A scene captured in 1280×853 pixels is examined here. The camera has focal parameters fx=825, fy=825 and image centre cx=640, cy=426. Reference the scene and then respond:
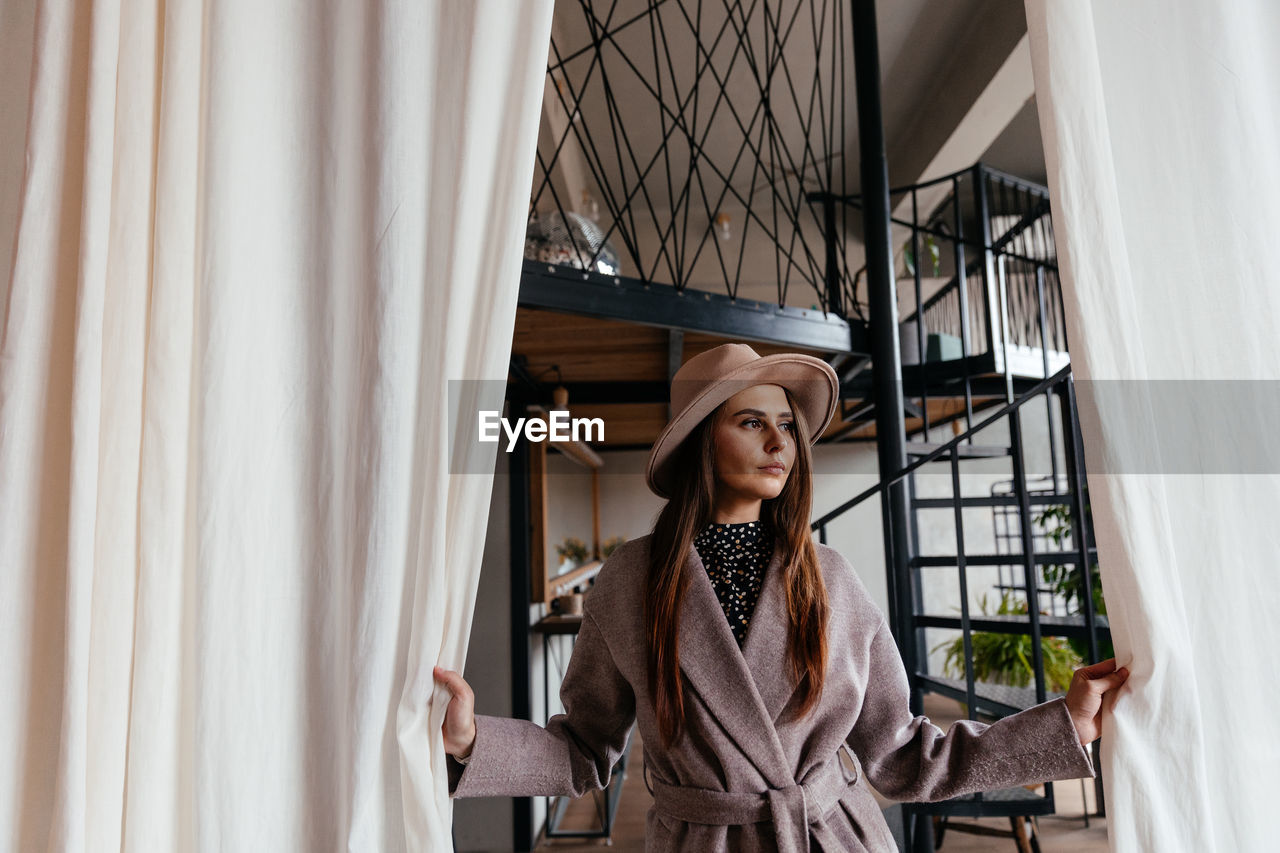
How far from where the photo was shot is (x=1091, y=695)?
99cm

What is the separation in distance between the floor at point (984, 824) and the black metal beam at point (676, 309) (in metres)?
2.25

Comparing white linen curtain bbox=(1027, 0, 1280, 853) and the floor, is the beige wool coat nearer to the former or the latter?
white linen curtain bbox=(1027, 0, 1280, 853)

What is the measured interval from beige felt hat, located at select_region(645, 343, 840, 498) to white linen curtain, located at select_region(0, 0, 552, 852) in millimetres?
344

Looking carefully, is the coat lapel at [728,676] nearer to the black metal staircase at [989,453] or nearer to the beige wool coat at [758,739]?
the beige wool coat at [758,739]

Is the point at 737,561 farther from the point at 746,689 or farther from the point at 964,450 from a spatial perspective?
the point at 964,450

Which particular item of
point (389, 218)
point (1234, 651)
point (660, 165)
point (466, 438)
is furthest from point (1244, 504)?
point (660, 165)

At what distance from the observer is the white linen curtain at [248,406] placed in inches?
38.1

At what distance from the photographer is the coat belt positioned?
3.43 ft

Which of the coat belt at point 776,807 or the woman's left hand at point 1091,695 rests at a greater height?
the woman's left hand at point 1091,695

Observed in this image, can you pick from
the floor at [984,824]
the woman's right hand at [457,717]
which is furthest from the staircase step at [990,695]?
the woman's right hand at [457,717]

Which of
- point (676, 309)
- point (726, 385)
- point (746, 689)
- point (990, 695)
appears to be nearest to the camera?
point (746, 689)

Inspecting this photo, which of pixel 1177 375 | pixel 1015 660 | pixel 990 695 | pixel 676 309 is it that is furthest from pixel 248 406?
pixel 1015 660

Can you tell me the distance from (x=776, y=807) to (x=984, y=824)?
3.77 m

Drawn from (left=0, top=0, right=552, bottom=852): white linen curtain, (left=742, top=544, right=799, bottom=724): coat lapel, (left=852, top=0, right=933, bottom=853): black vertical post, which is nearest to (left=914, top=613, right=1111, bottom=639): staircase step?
(left=852, top=0, right=933, bottom=853): black vertical post
